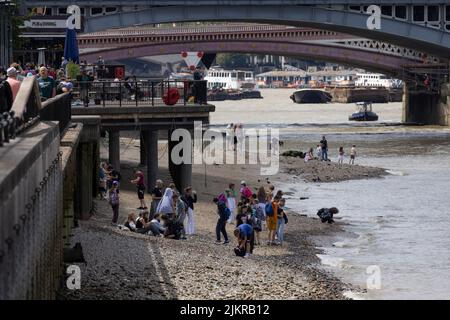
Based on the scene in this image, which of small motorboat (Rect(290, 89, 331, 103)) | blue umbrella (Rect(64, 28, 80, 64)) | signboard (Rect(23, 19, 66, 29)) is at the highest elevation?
signboard (Rect(23, 19, 66, 29))

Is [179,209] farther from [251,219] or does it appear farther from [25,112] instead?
[25,112]

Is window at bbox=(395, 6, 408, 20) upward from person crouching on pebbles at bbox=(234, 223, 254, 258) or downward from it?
upward

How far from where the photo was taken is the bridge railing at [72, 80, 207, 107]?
4247 cm

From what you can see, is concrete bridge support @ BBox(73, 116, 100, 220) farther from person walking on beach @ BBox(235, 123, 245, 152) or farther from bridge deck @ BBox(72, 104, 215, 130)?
person walking on beach @ BBox(235, 123, 245, 152)

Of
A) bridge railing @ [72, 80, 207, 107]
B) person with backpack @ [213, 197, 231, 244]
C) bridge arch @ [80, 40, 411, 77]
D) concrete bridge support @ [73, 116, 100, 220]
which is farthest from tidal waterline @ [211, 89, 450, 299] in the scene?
bridge arch @ [80, 40, 411, 77]

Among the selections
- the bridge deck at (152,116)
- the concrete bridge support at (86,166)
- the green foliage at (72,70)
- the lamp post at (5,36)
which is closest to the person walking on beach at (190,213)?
the concrete bridge support at (86,166)

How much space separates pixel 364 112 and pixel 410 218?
2810 inches

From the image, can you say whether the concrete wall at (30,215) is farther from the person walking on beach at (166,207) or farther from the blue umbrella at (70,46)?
the blue umbrella at (70,46)

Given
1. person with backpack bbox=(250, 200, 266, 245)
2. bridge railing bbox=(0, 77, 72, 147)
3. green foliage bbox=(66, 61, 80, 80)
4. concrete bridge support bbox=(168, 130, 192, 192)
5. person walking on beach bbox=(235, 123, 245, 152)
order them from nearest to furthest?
1. bridge railing bbox=(0, 77, 72, 147)
2. person with backpack bbox=(250, 200, 266, 245)
3. green foliage bbox=(66, 61, 80, 80)
4. concrete bridge support bbox=(168, 130, 192, 192)
5. person walking on beach bbox=(235, 123, 245, 152)

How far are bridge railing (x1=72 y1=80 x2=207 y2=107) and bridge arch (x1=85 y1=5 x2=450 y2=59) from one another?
42.3 meters

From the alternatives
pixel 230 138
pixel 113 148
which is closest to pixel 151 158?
pixel 113 148

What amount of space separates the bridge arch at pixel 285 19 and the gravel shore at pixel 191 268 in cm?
5143

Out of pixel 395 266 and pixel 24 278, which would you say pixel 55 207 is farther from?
pixel 395 266

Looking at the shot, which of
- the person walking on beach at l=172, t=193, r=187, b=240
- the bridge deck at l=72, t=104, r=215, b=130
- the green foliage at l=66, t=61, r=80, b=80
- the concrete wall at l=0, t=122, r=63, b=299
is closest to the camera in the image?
the concrete wall at l=0, t=122, r=63, b=299
